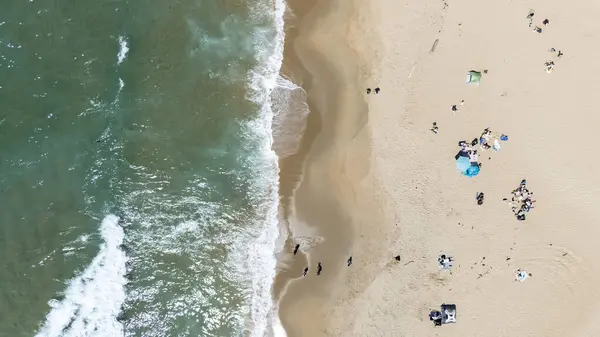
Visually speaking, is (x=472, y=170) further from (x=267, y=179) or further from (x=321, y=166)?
(x=267, y=179)

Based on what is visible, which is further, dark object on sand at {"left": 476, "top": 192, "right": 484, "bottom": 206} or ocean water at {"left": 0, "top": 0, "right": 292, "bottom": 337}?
dark object on sand at {"left": 476, "top": 192, "right": 484, "bottom": 206}

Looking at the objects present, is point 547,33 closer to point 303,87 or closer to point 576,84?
point 576,84

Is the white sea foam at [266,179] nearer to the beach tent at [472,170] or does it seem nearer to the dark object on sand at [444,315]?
the dark object on sand at [444,315]

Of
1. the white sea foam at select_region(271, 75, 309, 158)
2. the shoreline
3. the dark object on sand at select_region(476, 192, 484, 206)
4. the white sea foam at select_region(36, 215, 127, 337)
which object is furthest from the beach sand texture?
the white sea foam at select_region(36, 215, 127, 337)

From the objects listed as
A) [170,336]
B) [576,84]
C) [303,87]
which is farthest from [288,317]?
[576,84]

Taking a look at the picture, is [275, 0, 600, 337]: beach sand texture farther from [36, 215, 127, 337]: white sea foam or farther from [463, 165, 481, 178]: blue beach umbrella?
[36, 215, 127, 337]: white sea foam

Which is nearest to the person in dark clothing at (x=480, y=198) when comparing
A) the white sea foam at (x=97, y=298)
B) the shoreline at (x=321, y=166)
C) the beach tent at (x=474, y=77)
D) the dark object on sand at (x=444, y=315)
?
the dark object on sand at (x=444, y=315)
